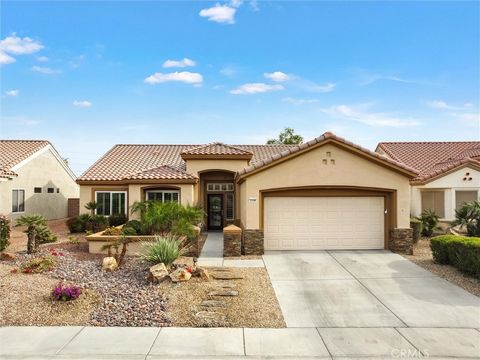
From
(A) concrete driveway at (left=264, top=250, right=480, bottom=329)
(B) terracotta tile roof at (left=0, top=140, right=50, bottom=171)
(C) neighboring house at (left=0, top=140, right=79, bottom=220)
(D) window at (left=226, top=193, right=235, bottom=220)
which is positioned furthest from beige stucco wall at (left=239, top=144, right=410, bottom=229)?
(B) terracotta tile roof at (left=0, top=140, right=50, bottom=171)

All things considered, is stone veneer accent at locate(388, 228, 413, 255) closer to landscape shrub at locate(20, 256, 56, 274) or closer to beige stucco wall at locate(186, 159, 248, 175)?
beige stucco wall at locate(186, 159, 248, 175)

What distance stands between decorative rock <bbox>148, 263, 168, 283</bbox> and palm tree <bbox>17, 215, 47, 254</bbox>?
5.83 metres

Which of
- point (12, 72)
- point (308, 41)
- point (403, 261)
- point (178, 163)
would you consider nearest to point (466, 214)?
point (403, 261)

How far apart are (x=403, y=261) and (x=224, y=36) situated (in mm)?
12622

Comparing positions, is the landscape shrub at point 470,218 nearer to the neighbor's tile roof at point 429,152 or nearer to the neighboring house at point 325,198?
the neighboring house at point 325,198

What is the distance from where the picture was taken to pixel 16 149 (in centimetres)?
2533

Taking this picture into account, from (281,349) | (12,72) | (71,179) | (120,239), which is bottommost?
(281,349)

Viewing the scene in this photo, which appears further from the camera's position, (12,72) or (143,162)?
(143,162)

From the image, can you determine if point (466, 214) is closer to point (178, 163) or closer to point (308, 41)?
point (308, 41)

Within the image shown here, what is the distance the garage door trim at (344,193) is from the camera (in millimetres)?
14875

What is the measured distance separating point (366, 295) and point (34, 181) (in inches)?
947

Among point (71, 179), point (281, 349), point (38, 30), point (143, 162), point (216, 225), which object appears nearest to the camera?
point (281, 349)

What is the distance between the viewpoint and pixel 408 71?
1734 centimetres

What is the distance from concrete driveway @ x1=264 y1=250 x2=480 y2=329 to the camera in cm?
781
